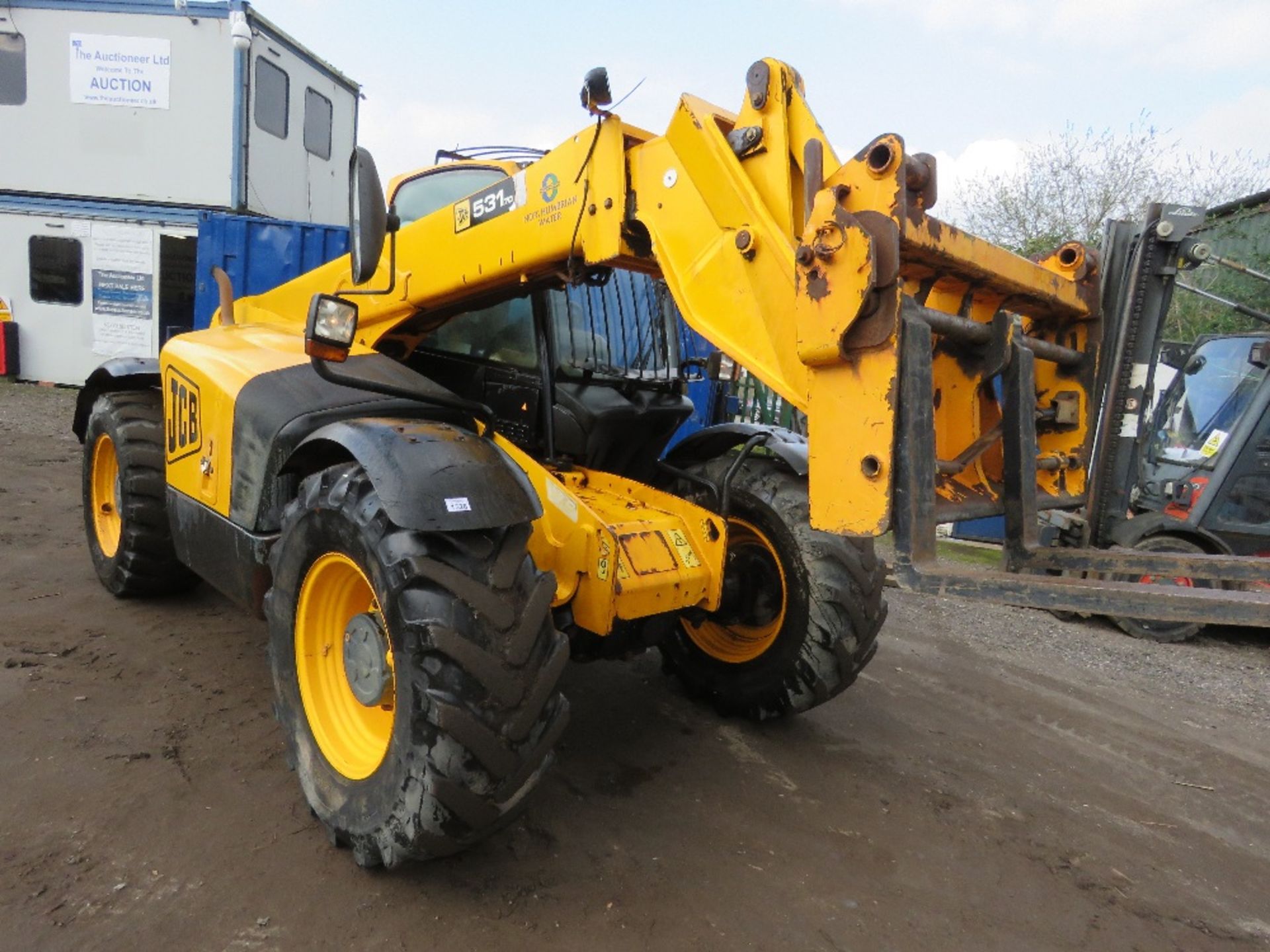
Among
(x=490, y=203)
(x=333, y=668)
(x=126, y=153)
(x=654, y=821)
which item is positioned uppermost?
(x=126, y=153)

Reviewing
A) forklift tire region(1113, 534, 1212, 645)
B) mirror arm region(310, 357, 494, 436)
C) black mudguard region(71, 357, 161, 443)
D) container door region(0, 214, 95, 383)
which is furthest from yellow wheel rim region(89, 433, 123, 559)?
container door region(0, 214, 95, 383)

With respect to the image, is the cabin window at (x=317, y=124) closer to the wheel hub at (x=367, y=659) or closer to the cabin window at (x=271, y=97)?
the cabin window at (x=271, y=97)

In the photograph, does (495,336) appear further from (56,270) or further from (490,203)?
(56,270)

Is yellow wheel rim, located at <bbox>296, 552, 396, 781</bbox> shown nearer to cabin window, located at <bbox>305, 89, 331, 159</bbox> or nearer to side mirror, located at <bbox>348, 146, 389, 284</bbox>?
side mirror, located at <bbox>348, 146, 389, 284</bbox>

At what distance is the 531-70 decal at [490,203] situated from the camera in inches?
111

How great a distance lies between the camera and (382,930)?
6.86 feet

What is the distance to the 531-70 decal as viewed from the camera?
2.81 m

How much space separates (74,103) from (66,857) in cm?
1102

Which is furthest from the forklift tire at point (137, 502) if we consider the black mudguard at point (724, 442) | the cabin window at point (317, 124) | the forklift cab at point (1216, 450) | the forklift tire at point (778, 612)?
the cabin window at point (317, 124)

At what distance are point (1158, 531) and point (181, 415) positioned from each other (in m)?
6.28

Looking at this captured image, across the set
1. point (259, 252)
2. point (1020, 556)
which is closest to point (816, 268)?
point (1020, 556)

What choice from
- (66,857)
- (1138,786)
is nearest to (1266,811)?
(1138,786)

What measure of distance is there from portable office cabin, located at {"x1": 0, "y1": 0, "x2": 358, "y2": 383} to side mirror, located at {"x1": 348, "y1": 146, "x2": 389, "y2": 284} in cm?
883

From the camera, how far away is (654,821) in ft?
8.84
